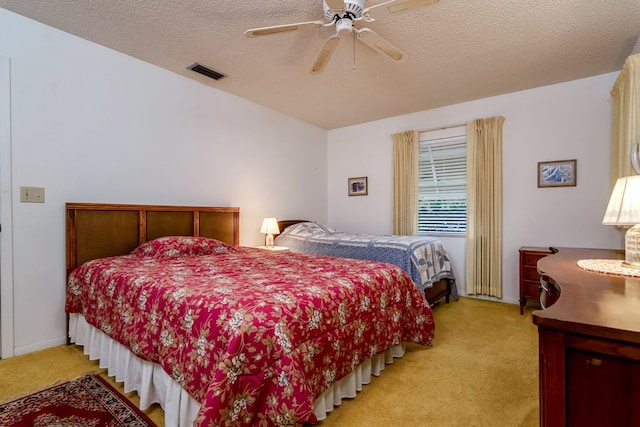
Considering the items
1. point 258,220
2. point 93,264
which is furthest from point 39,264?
point 258,220

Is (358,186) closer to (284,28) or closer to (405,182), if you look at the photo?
(405,182)

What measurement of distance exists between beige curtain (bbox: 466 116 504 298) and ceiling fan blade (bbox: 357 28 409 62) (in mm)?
2169

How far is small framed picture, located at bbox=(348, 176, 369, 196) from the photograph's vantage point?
5105 mm

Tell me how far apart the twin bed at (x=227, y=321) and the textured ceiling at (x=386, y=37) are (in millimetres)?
1503

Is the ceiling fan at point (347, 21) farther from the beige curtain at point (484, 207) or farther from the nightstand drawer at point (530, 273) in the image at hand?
the nightstand drawer at point (530, 273)

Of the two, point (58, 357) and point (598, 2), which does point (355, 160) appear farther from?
point (58, 357)

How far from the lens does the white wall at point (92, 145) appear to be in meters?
2.41

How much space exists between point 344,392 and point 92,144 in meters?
2.88

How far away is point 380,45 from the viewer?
223cm

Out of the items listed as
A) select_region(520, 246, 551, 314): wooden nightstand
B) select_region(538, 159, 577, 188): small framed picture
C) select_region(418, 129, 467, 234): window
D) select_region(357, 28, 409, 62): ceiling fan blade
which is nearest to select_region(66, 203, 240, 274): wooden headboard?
select_region(357, 28, 409, 62): ceiling fan blade

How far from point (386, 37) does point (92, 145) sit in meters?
2.73

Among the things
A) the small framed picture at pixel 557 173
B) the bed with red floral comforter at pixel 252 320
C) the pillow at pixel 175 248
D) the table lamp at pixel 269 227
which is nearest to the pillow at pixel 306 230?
the table lamp at pixel 269 227

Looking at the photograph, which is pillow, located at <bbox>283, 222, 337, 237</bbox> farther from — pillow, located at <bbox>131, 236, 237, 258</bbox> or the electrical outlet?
the electrical outlet

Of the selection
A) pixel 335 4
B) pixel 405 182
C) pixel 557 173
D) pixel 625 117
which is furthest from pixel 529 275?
pixel 335 4
